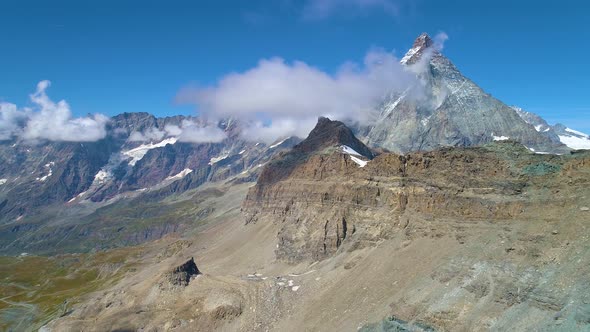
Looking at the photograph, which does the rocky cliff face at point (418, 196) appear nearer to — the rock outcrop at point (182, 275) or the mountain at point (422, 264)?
the mountain at point (422, 264)

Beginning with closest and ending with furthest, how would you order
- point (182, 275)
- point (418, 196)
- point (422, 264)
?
point (422, 264)
point (418, 196)
point (182, 275)

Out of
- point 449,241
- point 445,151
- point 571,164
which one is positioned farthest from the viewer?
point 445,151

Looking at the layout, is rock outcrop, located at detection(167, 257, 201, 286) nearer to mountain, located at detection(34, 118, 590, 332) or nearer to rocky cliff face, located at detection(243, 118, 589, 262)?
mountain, located at detection(34, 118, 590, 332)

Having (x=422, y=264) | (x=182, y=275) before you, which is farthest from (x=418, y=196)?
(x=182, y=275)

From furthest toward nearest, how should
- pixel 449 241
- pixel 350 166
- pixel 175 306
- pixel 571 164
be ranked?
pixel 350 166, pixel 175 306, pixel 449 241, pixel 571 164

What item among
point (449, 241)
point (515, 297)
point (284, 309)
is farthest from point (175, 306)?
point (515, 297)

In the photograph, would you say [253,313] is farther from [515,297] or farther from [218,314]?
[515,297]

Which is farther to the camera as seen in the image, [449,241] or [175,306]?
[175,306]

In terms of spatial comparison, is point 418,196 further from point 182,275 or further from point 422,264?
point 182,275
